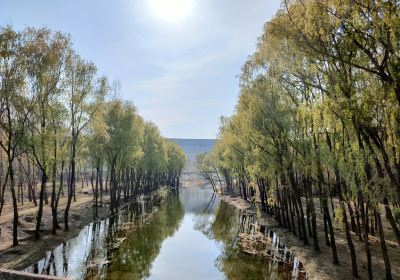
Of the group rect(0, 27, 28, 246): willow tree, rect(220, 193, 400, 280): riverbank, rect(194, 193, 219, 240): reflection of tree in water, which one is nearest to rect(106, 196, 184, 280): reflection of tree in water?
rect(194, 193, 219, 240): reflection of tree in water

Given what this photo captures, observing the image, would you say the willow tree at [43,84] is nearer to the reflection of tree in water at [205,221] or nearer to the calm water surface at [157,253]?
the calm water surface at [157,253]

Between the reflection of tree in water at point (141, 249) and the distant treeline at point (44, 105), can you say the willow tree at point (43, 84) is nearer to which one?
the distant treeline at point (44, 105)

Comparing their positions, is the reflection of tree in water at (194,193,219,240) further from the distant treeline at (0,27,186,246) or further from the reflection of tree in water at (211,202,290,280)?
the distant treeline at (0,27,186,246)

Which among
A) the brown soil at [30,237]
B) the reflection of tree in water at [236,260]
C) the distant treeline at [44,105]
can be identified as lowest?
the reflection of tree in water at [236,260]

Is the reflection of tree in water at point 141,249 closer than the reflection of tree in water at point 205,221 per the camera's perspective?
Yes

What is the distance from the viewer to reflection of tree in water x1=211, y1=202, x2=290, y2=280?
74.8 feet

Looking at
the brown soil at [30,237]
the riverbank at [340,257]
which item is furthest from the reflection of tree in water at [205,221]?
the brown soil at [30,237]

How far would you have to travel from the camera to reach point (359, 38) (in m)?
12.4

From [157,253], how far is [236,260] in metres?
7.19

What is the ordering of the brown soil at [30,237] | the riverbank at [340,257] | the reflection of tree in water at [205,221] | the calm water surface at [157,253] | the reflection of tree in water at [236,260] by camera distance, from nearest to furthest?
the riverbank at [340,257]
the reflection of tree in water at [236,260]
the calm water surface at [157,253]
the brown soil at [30,237]
the reflection of tree in water at [205,221]

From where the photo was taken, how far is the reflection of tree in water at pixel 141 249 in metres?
23.2

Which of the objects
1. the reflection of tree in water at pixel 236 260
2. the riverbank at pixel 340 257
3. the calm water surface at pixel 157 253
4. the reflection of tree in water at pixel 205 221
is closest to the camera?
the riverbank at pixel 340 257

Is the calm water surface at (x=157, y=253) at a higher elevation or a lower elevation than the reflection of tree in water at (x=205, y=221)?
higher

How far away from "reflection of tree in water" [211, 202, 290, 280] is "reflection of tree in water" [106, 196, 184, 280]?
5544mm
